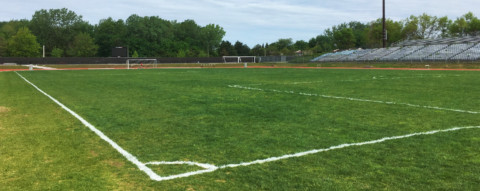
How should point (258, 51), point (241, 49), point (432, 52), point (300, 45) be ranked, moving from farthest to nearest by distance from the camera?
point (300, 45) → point (258, 51) → point (241, 49) → point (432, 52)

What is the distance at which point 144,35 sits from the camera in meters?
97.3

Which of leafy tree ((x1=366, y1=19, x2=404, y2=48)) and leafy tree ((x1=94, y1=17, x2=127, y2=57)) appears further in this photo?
leafy tree ((x1=94, y1=17, x2=127, y2=57))

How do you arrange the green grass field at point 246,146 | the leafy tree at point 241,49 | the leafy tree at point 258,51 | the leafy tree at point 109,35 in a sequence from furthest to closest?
1. the leafy tree at point 258,51
2. the leafy tree at point 241,49
3. the leafy tree at point 109,35
4. the green grass field at point 246,146

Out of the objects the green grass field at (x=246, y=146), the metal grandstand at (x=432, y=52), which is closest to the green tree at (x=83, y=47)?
the metal grandstand at (x=432, y=52)

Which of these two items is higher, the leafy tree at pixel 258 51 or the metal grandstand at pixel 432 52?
the leafy tree at pixel 258 51

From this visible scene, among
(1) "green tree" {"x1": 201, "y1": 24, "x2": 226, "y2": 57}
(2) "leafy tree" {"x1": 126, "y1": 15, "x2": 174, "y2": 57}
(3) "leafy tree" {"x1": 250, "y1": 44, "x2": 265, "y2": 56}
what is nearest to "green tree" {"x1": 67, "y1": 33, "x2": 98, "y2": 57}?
(2) "leafy tree" {"x1": 126, "y1": 15, "x2": 174, "y2": 57}

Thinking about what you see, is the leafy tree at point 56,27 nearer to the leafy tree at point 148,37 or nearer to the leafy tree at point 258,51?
the leafy tree at point 148,37

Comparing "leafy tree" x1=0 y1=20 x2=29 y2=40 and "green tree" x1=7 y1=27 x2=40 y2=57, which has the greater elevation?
"leafy tree" x1=0 y1=20 x2=29 y2=40

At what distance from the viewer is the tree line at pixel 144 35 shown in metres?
76.4

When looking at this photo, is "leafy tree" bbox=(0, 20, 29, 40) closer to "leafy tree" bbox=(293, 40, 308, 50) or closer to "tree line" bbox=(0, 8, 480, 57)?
"tree line" bbox=(0, 8, 480, 57)

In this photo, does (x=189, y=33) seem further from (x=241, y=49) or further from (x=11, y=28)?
(x=11, y=28)

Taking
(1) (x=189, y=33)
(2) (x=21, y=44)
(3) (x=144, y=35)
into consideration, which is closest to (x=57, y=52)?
(2) (x=21, y=44)

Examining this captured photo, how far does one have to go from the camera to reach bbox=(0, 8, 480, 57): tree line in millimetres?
76375

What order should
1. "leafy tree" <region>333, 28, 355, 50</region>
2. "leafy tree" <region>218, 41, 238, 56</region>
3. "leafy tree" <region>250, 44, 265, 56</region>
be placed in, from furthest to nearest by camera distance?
1. "leafy tree" <region>250, 44, 265, 56</region>
2. "leafy tree" <region>218, 41, 238, 56</region>
3. "leafy tree" <region>333, 28, 355, 50</region>
